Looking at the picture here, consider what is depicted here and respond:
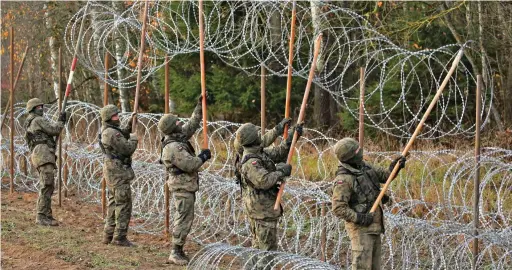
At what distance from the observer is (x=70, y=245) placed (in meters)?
10.9

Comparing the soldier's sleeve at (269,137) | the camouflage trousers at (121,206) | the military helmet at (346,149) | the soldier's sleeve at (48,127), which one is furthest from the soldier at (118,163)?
the military helmet at (346,149)

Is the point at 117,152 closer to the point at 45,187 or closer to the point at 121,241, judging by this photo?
the point at 121,241

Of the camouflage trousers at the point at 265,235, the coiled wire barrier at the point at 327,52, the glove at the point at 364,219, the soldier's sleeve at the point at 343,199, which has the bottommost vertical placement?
the camouflage trousers at the point at 265,235

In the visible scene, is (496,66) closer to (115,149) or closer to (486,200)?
(486,200)

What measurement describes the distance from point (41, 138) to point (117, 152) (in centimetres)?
226

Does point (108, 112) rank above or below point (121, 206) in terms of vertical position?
above

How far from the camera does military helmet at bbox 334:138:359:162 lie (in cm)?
763

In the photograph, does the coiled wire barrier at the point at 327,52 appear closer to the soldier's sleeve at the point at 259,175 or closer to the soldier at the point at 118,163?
the soldier at the point at 118,163

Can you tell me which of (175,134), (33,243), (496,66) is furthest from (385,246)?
(496,66)

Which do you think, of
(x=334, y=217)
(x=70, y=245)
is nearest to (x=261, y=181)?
(x=334, y=217)

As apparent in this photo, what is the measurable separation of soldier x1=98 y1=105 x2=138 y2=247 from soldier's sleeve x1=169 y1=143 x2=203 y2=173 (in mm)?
1075

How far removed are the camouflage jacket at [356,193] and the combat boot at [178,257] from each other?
282 centimetres

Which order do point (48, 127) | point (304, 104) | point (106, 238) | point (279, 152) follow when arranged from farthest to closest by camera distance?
point (48, 127), point (106, 238), point (279, 152), point (304, 104)

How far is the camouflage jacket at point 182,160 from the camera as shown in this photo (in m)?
9.73
